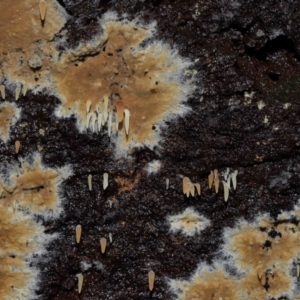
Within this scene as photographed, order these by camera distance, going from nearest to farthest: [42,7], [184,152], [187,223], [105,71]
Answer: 1. [42,7]
2. [105,71]
3. [184,152]
4. [187,223]

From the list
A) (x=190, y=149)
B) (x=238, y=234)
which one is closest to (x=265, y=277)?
(x=238, y=234)

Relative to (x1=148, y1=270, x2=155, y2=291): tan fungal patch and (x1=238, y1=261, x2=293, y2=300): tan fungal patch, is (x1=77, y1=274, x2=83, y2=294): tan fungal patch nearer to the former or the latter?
(x1=148, y1=270, x2=155, y2=291): tan fungal patch

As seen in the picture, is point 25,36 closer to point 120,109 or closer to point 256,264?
point 120,109

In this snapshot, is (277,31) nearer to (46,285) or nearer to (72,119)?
(72,119)

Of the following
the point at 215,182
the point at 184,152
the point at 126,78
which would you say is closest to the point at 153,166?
the point at 184,152

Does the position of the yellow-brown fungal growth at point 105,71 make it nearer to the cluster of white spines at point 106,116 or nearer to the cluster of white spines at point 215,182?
the cluster of white spines at point 106,116
